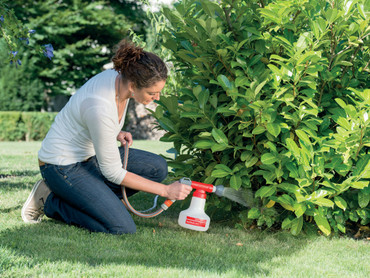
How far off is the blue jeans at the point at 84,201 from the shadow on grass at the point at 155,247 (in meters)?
0.08

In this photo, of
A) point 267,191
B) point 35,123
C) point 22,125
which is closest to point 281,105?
point 267,191

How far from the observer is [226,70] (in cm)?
322

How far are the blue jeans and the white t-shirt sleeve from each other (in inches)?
8.8

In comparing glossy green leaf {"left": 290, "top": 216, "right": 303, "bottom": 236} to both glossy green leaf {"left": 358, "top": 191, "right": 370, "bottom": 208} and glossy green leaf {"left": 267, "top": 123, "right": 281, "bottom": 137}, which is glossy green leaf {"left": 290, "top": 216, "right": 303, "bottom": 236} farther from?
glossy green leaf {"left": 267, "top": 123, "right": 281, "bottom": 137}

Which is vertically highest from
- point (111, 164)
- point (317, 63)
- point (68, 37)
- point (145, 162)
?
point (317, 63)

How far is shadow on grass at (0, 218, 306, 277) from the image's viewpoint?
242 cm

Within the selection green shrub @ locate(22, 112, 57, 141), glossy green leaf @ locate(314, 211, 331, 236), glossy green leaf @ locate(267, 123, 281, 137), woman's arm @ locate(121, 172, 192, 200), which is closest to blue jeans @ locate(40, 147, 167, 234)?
woman's arm @ locate(121, 172, 192, 200)

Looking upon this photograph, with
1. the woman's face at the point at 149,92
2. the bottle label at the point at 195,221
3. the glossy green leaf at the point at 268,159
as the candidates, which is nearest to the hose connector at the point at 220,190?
the bottle label at the point at 195,221

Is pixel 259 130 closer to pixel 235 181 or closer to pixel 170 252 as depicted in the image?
pixel 235 181

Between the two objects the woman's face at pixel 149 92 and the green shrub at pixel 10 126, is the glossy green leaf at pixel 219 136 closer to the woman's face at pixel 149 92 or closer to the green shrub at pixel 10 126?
the woman's face at pixel 149 92

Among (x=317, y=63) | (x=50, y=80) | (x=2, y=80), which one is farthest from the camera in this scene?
(x=50, y=80)

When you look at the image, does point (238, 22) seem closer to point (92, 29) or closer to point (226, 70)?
point (226, 70)

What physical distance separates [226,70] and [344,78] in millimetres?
860

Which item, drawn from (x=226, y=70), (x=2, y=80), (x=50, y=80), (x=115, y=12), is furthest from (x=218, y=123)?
(x=115, y=12)
